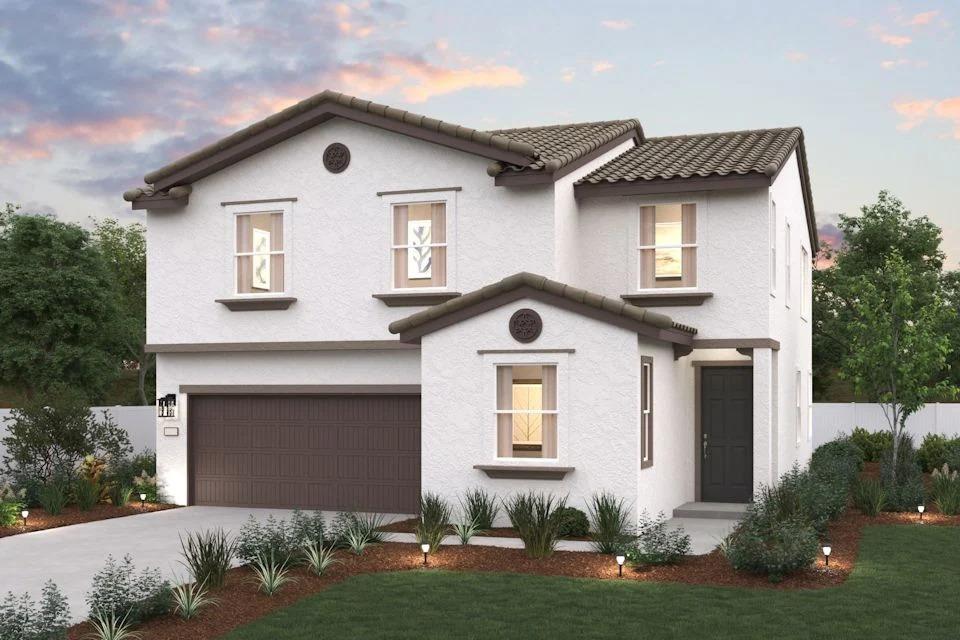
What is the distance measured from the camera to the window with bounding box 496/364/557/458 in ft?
54.9

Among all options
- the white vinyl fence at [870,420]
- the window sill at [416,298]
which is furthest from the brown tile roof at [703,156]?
the white vinyl fence at [870,420]

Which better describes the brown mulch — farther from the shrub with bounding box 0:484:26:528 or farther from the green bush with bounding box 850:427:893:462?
the green bush with bounding box 850:427:893:462

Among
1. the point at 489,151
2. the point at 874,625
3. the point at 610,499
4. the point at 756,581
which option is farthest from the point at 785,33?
the point at 874,625

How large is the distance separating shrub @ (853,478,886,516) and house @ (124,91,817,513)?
4.92 feet

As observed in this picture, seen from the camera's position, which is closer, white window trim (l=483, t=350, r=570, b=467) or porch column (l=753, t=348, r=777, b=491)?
white window trim (l=483, t=350, r=570, b=467)

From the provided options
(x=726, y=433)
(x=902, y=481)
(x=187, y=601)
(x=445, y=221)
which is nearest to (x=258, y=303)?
(x=445, y=221)

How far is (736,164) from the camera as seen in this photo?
18.9 m

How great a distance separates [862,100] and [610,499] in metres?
17.6

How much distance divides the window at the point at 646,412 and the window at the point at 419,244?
4.32 m

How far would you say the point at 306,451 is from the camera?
20406mm

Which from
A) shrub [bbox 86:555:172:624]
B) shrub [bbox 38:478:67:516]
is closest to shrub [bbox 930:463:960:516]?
shrub [bbox 86:555:172:624]

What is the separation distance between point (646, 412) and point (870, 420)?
1939cm

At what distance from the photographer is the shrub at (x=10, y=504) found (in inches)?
718

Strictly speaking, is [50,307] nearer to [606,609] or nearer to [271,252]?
[271,252]
